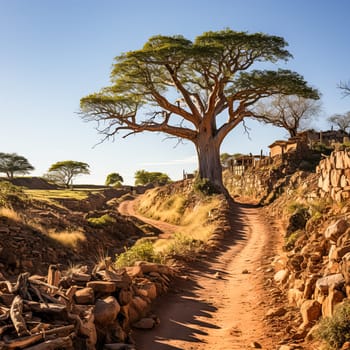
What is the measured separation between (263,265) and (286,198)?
10569mm

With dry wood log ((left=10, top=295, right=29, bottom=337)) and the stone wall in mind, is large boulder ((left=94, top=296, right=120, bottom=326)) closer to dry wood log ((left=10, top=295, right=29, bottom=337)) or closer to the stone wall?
dry wood log ((left=10, top=295, right=29, bottom=337))

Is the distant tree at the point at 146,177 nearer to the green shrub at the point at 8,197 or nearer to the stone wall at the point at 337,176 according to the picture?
the green shrub at the point at 8,197

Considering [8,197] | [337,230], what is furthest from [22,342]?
[8,197]

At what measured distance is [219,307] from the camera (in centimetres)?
818

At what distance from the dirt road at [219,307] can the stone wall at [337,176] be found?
2.46 meters

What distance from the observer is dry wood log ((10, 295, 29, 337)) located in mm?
4719

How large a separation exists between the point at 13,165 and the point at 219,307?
5800cm

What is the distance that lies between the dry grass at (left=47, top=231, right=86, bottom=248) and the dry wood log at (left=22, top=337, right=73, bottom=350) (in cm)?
1166

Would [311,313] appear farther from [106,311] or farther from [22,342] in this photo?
[22,342]

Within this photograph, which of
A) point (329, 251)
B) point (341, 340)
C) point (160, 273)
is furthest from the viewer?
point (160, 273)

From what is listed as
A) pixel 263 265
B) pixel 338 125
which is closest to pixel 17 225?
pixel 263 265

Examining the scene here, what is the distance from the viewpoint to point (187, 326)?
23.5ft

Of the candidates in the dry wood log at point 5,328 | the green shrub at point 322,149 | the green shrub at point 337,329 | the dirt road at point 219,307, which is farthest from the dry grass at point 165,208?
the dry wood log at point 5,328

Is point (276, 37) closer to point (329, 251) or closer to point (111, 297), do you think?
point (329, 251)
